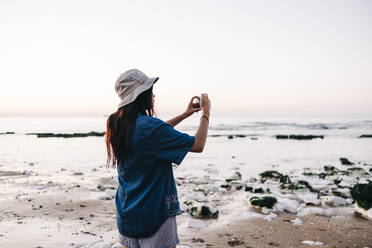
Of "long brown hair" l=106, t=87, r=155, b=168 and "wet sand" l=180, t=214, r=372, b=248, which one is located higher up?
"long brown hair" l=106, t=87, r=155, b=168

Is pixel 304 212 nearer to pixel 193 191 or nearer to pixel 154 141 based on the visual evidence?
pixel 193 191

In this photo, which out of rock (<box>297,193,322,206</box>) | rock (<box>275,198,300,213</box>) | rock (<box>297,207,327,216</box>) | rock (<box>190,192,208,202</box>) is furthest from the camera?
rock (<box>190,192,208,202</box>)

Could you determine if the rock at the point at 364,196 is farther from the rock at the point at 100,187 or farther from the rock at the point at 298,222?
the rock at the point at 100,187

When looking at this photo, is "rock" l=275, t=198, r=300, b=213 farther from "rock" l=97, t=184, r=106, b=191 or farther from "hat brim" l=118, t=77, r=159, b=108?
"hat brim" l=118, t=77, r=159, b=108

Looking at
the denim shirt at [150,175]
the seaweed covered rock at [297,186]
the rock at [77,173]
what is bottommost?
the rock at [77,173]

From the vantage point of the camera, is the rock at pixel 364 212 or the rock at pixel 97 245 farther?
the rock at pixel 364 212

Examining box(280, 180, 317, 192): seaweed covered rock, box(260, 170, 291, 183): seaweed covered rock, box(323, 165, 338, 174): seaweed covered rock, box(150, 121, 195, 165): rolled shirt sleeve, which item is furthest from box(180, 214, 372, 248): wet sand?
box(323, 165, 338, 174): seaweed covered rock

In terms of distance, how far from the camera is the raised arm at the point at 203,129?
2.59 meters

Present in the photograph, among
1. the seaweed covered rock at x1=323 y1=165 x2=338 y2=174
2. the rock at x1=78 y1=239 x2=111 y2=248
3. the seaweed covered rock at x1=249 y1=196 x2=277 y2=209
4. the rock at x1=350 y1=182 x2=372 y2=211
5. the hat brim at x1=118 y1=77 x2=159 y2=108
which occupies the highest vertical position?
the hat brim at x1=118 y1=77 x2=159 y2=108

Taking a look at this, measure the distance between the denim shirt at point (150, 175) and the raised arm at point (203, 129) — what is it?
0.06 meters

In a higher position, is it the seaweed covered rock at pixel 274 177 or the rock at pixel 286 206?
the rock at pixel 286 206

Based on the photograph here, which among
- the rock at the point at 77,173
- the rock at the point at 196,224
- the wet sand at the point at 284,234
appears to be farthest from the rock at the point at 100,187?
the wet sand at the point at 284,234

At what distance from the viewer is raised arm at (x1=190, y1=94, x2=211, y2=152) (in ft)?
8.49

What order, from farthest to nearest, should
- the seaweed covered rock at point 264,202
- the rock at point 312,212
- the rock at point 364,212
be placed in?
the seaweed covered rock at point 264,202 → the rock at point 312,212 → the rock at point 364,212
